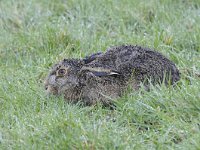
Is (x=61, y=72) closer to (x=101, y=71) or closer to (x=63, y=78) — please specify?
(x=63, y=78)

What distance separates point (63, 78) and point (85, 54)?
1.26m

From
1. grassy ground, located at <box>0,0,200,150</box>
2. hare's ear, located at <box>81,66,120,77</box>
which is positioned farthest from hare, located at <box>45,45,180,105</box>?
grassy ground, located at <box>0,0,200,150</box>

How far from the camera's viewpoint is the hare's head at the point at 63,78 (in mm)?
6364

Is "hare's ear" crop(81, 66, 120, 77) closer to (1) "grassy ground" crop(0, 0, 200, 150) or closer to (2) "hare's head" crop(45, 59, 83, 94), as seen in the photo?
(2) "hare's head" crop(45, 59, 83, 94)

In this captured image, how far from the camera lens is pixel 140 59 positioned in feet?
21.2

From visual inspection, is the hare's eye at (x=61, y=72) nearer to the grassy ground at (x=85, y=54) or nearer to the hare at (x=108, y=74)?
the hare at (x=108, y=74)

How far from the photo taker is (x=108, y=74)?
6285 millimetres

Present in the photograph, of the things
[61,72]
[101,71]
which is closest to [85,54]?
[61,72]

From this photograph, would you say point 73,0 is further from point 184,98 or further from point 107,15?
point 184,98

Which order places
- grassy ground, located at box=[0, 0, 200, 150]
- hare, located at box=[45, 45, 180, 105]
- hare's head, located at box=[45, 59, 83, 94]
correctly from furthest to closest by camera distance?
1. hare's head, located at box=[45, 59, 83, 94]
2. hare, located at box=[45, 45, 180, 105]
3. grassy ground, located at box=[0, 0, 200, 150]

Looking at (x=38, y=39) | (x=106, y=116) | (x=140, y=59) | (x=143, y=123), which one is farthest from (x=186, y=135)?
(x=38, y=39)

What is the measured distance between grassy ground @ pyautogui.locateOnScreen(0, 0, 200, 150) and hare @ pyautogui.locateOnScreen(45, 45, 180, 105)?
147 mm

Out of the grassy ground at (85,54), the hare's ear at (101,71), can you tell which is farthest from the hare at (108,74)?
the grassy ground at (85,54)

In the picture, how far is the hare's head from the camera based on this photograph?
6364 millimetres
